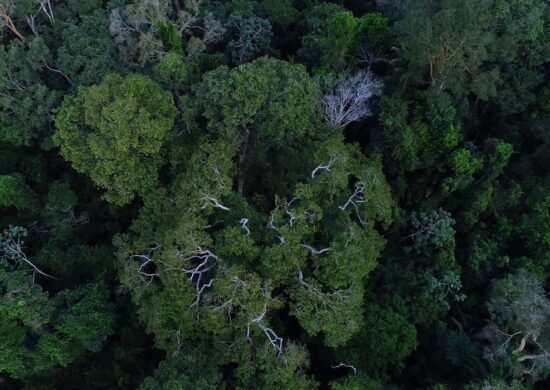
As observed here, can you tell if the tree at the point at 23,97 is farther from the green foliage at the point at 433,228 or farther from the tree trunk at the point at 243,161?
the green foliage at the point at 433,228

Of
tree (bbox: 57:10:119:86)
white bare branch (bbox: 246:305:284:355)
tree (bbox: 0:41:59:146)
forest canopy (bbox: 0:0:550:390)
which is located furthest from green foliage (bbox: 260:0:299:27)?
white bare branch (bbox: 246:305:284:355)

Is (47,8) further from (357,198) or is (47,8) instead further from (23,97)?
(357,198)

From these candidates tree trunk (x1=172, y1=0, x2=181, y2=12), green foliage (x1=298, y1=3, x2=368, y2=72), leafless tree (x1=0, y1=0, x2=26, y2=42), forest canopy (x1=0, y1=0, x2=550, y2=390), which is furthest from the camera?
tree trunk (x1=172, y1=0, x2=181, y2=12)

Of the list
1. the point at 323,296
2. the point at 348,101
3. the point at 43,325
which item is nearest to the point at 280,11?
the point at 348,101

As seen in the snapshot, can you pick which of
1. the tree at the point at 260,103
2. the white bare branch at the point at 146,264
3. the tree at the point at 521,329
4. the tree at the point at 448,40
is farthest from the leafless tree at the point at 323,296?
the tree at the point at 448,40

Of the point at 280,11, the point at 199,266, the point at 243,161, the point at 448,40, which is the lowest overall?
the point at 199,266

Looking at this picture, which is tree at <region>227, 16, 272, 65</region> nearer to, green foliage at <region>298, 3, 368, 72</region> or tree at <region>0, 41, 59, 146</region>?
green foliage at <region>298, 3, 368, 72</region>
